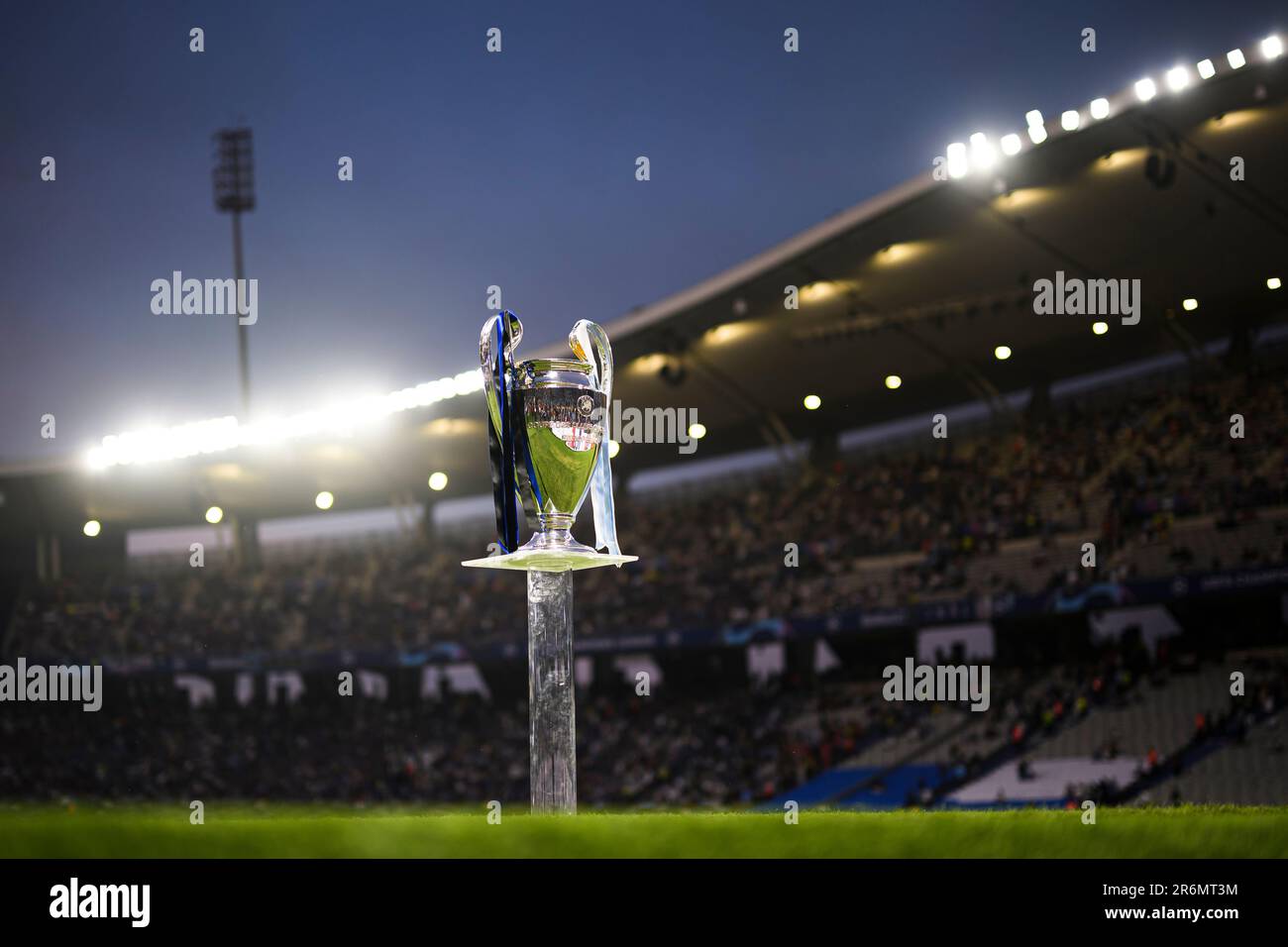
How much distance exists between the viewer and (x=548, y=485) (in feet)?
20.3

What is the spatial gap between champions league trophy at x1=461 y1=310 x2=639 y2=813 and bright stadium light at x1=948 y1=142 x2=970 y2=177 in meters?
18.4

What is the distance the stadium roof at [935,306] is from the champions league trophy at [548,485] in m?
17.9

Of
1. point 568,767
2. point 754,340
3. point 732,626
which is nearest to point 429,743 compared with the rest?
point 732,626

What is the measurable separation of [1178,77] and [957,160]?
357 centimetres

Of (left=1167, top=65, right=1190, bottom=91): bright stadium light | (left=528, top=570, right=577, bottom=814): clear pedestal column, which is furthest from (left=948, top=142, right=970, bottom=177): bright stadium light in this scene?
(left=528, top=570, right=577, bottom=814): clear pedestal column

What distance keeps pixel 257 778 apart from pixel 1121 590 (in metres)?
20.8

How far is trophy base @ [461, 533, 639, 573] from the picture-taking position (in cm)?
588

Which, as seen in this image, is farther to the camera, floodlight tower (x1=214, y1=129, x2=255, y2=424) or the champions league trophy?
floodlight tower (x1=214, y1=129, x2=255, y2=424)

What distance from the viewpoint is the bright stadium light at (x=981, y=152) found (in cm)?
2323

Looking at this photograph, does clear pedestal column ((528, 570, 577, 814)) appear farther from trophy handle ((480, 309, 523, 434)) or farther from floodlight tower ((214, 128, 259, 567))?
floodlight tower ((214, 128, 259, 567))

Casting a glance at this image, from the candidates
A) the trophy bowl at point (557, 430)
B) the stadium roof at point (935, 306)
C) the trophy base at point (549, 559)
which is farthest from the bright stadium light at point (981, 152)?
the trophy base at point (549, 559)

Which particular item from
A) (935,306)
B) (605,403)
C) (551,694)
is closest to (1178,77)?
(935,306)

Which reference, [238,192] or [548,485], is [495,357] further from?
[238,192]

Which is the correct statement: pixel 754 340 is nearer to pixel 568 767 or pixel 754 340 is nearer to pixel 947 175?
pixel 947 175
